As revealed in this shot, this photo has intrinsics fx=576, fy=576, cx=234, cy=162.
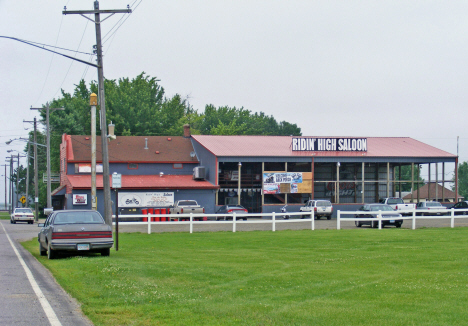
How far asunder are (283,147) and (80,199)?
19714 millimetres

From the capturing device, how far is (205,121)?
103750mm

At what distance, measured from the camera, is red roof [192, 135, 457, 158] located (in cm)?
5316

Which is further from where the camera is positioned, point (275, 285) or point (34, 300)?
point (275, 285)

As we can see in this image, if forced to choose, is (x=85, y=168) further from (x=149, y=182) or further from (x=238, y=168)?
(x=238, y=168)

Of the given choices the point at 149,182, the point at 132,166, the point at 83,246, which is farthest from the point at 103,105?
the point at 132,166

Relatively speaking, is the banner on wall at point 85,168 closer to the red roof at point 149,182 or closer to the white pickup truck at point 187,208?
the red roof at point 149,182

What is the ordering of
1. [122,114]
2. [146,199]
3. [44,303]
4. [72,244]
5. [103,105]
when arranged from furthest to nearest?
[122,114]
[146,199]
[103,105]
[72,244]
[44,303]

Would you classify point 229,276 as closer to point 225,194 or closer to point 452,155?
point 225,194

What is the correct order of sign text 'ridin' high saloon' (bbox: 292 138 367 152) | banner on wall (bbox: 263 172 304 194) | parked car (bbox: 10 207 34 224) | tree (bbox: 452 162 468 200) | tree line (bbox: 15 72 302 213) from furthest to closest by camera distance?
tree (bbox: 452 162 468 200)
tree line (bbox: 15 72 302 213)
parked car (bbox: 10 207 34 224)
sign text 'ridin' high saloon' (bbox: 292 138 367 152)
banner on wall (bbox: 263 172 304 194)

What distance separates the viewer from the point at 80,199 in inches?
1929

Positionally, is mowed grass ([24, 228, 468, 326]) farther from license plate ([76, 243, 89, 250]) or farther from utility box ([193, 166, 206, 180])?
utility box ([193, 166, 206, 180])

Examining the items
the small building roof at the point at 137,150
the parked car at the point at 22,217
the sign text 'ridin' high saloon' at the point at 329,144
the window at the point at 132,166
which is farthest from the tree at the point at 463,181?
the parked car at the point at 22,217

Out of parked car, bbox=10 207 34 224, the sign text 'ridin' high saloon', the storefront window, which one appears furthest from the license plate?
parked car, bbox=10 207 34 224

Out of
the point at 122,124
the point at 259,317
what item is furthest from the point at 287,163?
the point at 259,317
